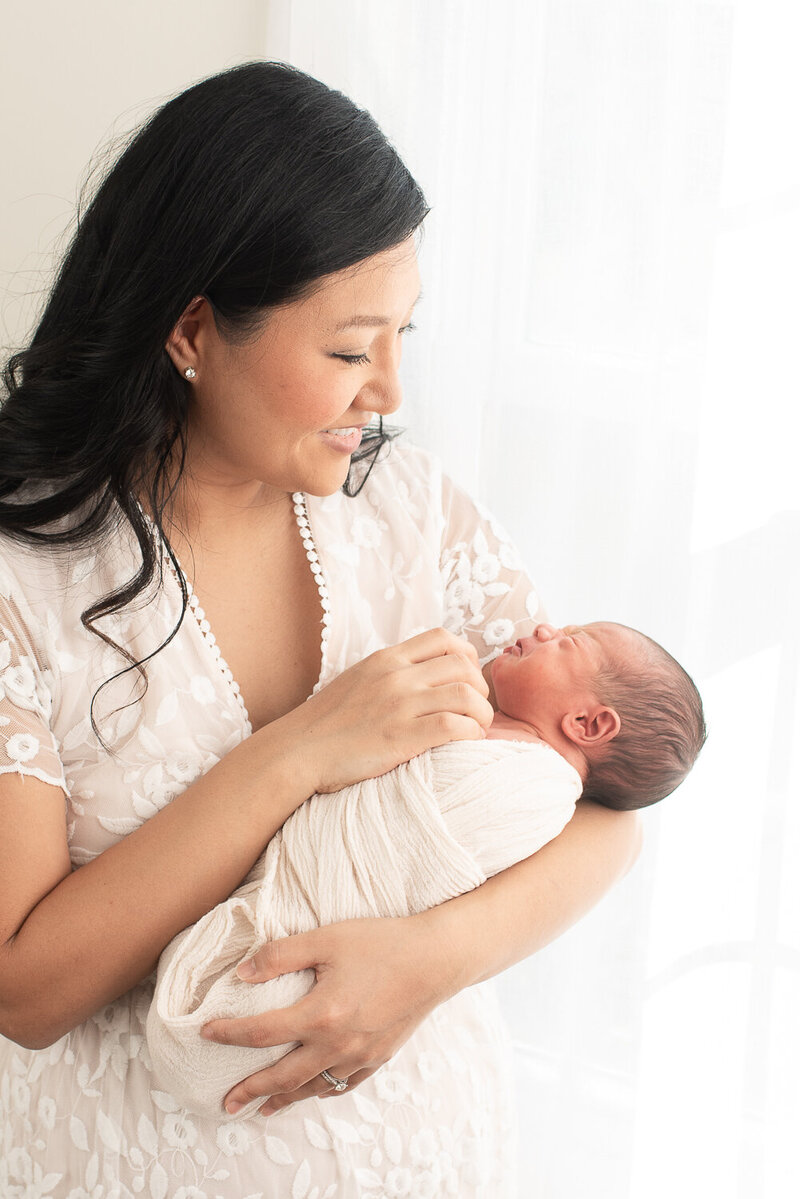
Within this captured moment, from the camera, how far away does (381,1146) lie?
1287 mm

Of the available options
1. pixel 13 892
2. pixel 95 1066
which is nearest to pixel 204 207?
pixel 13 892

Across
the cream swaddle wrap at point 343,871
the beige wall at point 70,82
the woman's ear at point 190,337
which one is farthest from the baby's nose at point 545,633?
the beige wall at point 70,82

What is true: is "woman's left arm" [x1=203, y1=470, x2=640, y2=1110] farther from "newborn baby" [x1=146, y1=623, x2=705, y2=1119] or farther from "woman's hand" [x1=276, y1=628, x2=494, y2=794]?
"woman's hand" [x1=276, y1=628, x2=494, y2=794]

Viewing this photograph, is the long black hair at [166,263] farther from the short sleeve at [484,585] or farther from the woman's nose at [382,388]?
the short sleeve at [484,585]

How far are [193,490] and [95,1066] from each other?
763mm

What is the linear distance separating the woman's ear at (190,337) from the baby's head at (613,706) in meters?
0.60

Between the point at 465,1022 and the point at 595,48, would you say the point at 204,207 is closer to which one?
the point at 595,48

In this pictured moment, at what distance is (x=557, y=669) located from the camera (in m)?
1.43

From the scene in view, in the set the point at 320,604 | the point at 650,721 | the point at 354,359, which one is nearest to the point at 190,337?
the point at 354,359

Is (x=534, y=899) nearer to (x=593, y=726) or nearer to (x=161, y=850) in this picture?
(x=593, y=726)

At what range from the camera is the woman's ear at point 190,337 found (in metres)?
1.30

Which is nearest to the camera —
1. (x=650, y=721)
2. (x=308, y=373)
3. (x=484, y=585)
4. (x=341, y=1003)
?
(x=341, y=1003)

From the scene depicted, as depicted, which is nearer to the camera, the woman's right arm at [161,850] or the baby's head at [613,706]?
the woman's right arm at [161,850]

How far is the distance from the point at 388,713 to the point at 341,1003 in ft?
1.10
